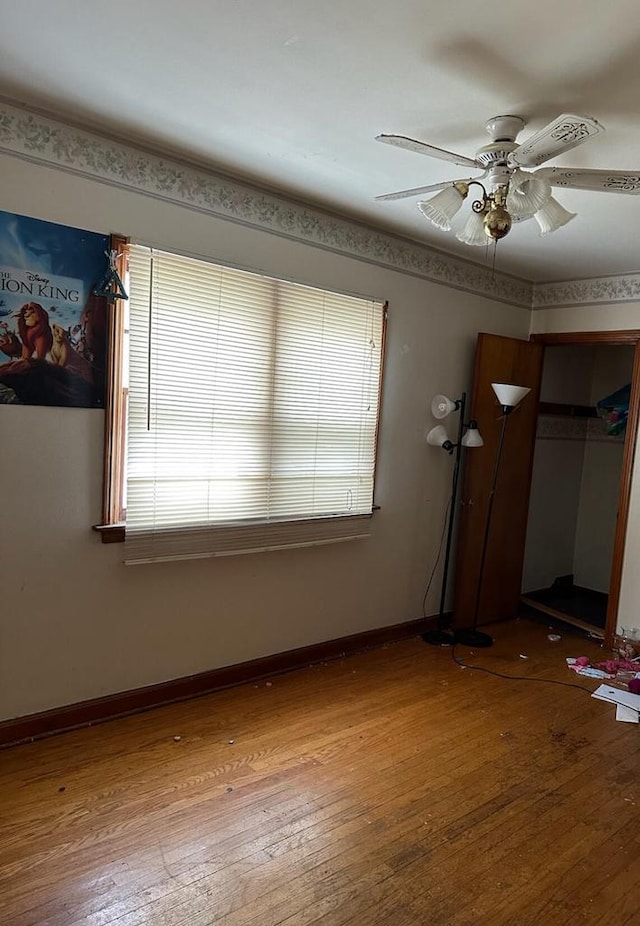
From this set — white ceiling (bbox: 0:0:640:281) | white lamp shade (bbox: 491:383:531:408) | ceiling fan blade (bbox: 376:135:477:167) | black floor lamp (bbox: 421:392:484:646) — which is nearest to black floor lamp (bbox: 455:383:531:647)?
white lamp shade (bbox: 491:383:531:408)

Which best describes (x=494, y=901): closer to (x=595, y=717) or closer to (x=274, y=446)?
(x=595, y=717)

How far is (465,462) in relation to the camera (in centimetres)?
425

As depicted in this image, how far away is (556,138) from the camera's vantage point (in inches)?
71.4

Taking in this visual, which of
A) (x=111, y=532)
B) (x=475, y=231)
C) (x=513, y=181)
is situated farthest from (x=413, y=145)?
(x=111, y=532)

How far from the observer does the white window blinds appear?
2.75 meters

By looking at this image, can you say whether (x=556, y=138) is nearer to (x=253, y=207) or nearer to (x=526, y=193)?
(x=526, y=193)

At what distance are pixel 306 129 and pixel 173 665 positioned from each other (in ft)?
8.11

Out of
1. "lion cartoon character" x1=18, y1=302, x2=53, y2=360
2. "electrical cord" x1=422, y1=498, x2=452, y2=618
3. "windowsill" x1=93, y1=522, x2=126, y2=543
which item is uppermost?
"lion cartoon character" x1=18, y1=302, x2=53, y2=360

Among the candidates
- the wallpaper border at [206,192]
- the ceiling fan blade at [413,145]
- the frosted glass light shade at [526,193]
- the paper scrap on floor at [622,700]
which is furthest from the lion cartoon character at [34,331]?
the paper scrap on floor at [622,700]

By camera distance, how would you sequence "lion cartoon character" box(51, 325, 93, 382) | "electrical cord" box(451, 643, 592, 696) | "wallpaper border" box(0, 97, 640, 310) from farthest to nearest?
"electrical cord" box(451, 643, 592, 696) < "lion cartoon character" box(51, 325, 93, 382) < "wallpaper border" box(0, 97, 640, 310)

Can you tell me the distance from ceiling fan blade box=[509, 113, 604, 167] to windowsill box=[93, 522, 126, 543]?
2144 millimetres

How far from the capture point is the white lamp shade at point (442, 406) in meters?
3.87

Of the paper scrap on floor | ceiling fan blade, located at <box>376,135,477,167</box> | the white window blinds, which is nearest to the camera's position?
ceiling fan blade, located at <box>376,135,477,167</box>

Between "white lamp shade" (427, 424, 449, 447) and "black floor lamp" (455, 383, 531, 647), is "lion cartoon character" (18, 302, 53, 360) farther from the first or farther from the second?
"black floor lamp" (455, 383, 531, 647)
